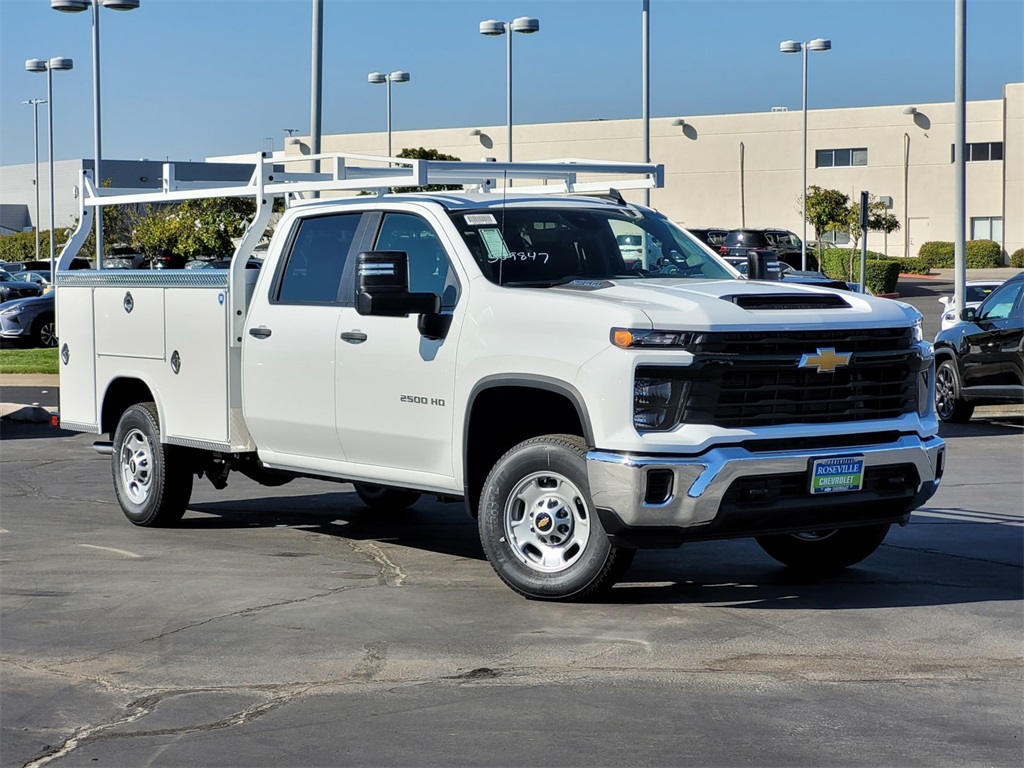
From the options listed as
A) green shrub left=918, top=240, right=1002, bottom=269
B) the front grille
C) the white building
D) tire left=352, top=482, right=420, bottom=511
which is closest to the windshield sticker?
the front grille


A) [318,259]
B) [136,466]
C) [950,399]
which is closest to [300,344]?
[318,259]

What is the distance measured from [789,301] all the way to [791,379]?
0.44m

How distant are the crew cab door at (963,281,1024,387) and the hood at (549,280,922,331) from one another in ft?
30.5

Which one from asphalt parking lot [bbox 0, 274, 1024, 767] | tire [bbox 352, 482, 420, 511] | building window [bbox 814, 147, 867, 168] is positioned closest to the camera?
asphalt parking lot [bbox 0, 274, 1024, 767]

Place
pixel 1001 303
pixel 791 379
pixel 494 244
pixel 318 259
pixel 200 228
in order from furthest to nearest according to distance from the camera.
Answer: pixel 200 228 → pixel 1001 303 → pixel 318 259 → pixel 494 244 → pixel 791 379

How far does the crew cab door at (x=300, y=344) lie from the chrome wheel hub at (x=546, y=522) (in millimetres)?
1528

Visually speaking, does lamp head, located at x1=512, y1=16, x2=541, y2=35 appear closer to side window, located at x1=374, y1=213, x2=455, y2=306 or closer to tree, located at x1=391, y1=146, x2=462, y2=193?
tree, located at x1=391, y1=146, x2=462, y2=193

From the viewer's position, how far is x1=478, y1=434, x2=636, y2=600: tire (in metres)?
7.52

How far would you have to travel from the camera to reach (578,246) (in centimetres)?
867

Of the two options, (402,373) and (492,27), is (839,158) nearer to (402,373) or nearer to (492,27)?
(492,27)

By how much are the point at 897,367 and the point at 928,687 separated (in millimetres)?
2087

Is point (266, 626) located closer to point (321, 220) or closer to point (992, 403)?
point (321, 220)

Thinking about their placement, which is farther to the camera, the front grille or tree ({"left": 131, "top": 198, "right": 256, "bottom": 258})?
tree ({"left": 131, "top": 198, "right": 256, "bottom": 258})

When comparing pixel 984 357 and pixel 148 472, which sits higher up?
pixel 984 357
